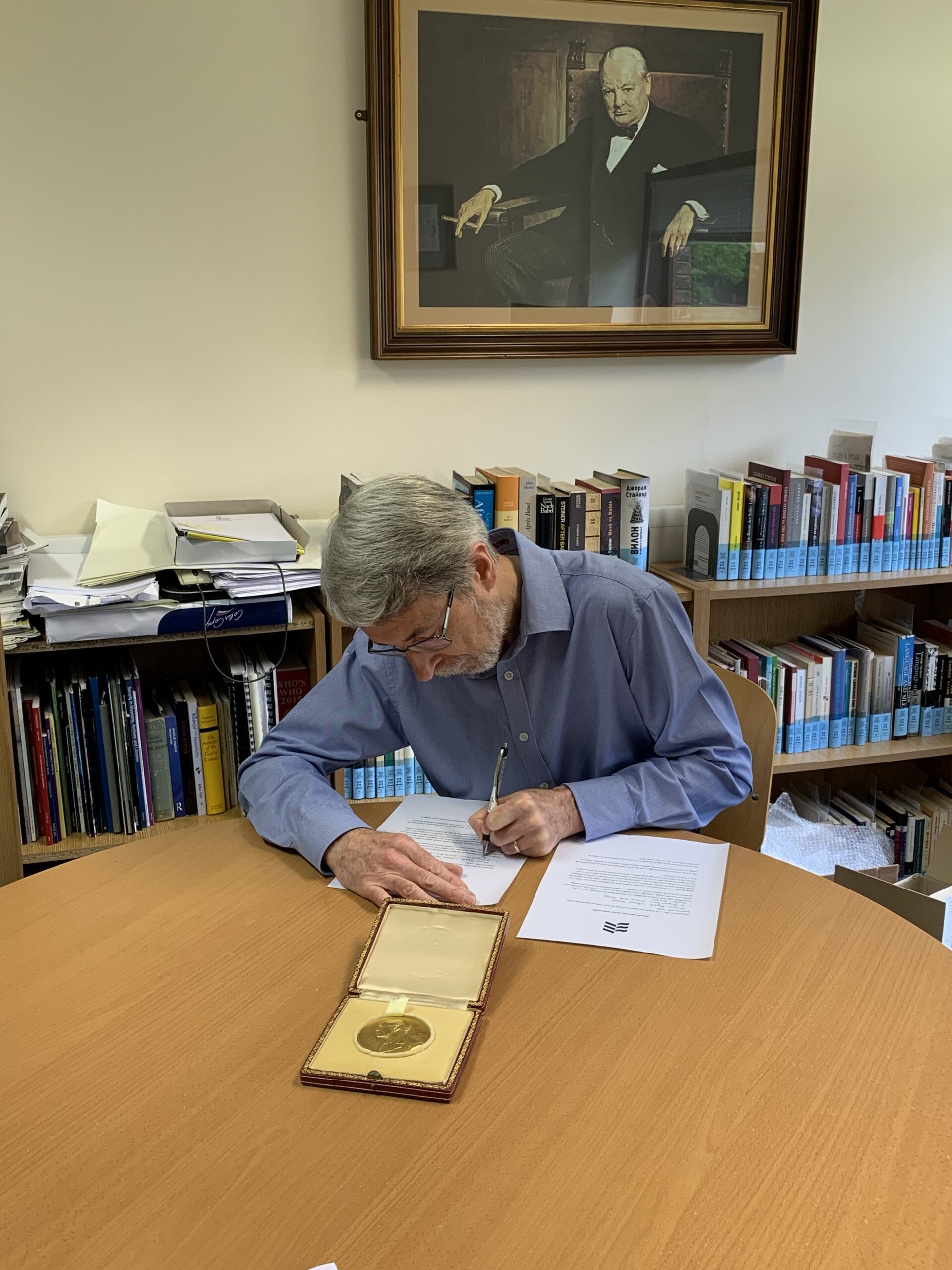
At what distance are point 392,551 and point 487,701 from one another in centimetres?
36

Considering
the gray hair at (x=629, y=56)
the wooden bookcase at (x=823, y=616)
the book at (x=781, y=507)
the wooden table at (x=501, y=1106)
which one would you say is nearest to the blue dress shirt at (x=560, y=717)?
the wooden table at (x=501, y=1106)

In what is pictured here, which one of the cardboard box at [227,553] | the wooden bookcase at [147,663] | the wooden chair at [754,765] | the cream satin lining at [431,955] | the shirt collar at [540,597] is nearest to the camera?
the cream satin lining at [431,955]

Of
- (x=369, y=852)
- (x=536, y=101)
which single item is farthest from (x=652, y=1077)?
(x=536, y=101)

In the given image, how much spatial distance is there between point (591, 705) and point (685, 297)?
60.0 inches

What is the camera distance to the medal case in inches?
40.4

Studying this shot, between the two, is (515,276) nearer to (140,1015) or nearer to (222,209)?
(222,209)

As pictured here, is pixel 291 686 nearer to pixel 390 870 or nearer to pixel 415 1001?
pixel 390 870

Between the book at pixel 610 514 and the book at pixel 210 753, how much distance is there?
0.99 m

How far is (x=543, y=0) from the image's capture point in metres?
2.49

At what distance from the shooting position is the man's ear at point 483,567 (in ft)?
4.88

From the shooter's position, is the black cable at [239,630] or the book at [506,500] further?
the book at [506,500]

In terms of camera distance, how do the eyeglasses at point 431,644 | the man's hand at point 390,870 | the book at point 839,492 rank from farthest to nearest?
the book at point 839,492
the eyeglasses at point 431,644
the man's hand at point 390,870

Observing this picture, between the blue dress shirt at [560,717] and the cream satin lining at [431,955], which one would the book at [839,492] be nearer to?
the blue dress shirt at [560,717]

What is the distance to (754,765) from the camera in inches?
69.5
